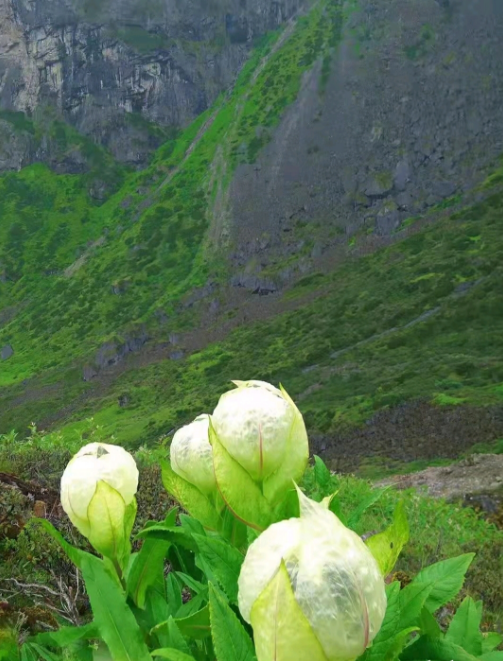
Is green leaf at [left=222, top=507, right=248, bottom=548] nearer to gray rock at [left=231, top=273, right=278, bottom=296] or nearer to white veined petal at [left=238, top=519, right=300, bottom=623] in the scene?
white veined petal at [left=238, top=519, right=300, bottom=623]

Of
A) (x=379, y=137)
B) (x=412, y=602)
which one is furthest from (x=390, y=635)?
(x=379, y=137)

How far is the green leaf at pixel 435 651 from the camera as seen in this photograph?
53.5 inches

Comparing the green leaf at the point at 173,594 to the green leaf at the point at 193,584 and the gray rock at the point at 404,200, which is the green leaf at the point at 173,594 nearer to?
the green leaf at the point at 193,584

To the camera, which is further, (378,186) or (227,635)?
(378,186)

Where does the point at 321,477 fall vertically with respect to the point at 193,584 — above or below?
above

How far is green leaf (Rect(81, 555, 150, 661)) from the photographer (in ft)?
4.96

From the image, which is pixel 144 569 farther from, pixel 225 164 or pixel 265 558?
pixel 225 164

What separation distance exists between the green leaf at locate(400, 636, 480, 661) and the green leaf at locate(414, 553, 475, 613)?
0.12 metres

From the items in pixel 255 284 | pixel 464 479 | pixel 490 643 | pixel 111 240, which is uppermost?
pixel 490 643

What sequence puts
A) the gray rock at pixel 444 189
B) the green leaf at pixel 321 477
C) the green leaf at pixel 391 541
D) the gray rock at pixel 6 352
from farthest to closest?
the gray rock at pixel 6 352
the gray rock at pixel 444 189
the green leaf at pixel 321 477
the green leaf at pixel 391 541

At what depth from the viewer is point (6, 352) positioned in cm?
9450

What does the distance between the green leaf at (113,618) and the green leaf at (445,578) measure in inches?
26.2

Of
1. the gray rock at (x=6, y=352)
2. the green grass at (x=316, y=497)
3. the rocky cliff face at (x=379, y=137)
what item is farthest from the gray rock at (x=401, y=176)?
the green grass at (x=316, y=497)

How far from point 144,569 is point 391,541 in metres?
0.72
